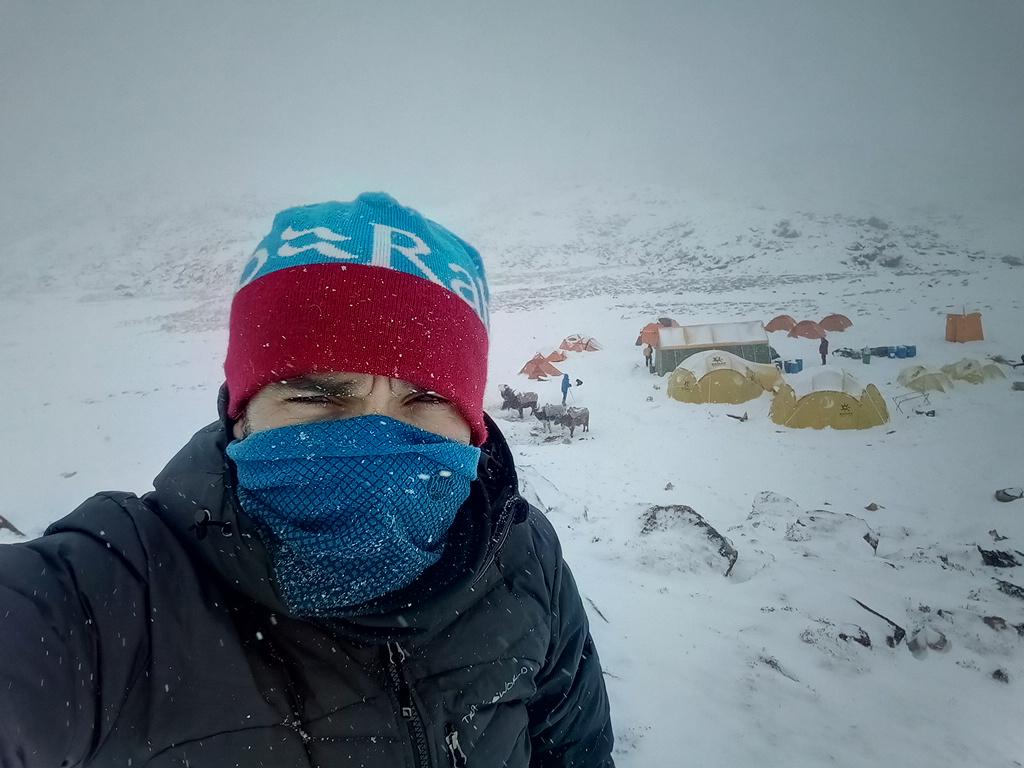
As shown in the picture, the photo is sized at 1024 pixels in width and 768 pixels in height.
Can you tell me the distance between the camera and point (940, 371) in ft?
25.9

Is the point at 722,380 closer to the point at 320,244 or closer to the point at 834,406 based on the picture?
the point at 834,406

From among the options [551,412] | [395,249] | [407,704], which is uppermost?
[395,249]

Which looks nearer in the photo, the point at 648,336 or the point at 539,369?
the point at 539,369

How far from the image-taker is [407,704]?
35.6 inches

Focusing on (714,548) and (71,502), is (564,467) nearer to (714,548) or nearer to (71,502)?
(714,548)

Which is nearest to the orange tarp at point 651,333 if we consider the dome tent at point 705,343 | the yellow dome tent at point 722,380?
the dome tent at point 705,343

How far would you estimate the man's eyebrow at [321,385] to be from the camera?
100cm

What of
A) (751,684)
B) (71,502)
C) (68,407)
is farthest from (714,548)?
(68,407)

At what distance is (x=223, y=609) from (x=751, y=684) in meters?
2.85

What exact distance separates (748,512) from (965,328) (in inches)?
398

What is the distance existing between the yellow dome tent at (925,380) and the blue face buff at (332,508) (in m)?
9.67

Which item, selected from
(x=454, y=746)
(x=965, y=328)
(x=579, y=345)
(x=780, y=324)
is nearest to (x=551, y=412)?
(x=579, y=345)

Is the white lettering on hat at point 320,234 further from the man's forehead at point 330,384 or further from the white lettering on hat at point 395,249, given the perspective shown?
the man's forehead at point 330,384

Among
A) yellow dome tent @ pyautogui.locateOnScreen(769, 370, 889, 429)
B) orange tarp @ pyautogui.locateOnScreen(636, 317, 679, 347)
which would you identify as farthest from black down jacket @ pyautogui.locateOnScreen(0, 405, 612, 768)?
orange tarp @ pyautogui.locateOnScreen(636, 317, 679, 347)
